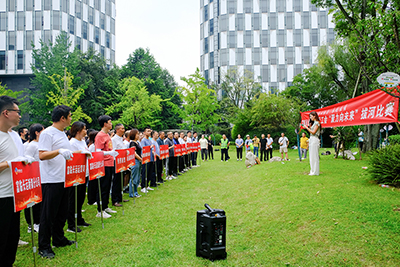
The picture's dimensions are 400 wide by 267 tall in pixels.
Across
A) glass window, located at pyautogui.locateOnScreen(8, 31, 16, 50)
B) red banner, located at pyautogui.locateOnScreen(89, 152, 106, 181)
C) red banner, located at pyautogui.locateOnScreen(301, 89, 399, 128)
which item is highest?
glass window, located at pyautogui.locateOnScreen(8, 31, 16, 50)

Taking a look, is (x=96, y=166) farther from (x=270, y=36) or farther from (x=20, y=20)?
(x=270, y=36)

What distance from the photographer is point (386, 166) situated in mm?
8180

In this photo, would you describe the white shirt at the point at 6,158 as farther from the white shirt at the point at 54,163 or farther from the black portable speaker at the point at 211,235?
the black portable speaker at the point at 211,235

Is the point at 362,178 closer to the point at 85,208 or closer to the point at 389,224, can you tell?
the point at 389,224

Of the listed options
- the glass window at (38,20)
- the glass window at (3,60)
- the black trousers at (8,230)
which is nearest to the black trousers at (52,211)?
the black trousers at (8,230)

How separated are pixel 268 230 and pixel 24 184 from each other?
4.53 m

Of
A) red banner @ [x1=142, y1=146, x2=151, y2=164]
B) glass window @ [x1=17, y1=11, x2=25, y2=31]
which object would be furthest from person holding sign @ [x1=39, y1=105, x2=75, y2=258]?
glass window @ [x1=17, y1=11, x2=25, y2=31]

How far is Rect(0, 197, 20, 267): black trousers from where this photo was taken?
11.3ft

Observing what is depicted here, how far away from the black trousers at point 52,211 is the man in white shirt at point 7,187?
3.10ft

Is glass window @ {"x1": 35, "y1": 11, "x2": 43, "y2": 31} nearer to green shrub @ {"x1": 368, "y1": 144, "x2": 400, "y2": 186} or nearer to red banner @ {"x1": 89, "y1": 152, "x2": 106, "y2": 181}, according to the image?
red banner @ {"x1": 89, "y1": 152, "x2": 106, "y2": 181}

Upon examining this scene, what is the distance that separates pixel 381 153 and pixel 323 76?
28.8m

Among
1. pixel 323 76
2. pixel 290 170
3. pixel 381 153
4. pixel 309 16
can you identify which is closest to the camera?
pixel 381 153

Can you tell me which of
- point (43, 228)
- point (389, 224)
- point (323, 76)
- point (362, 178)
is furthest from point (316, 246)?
point (323, 76)

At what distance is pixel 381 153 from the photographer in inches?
347
